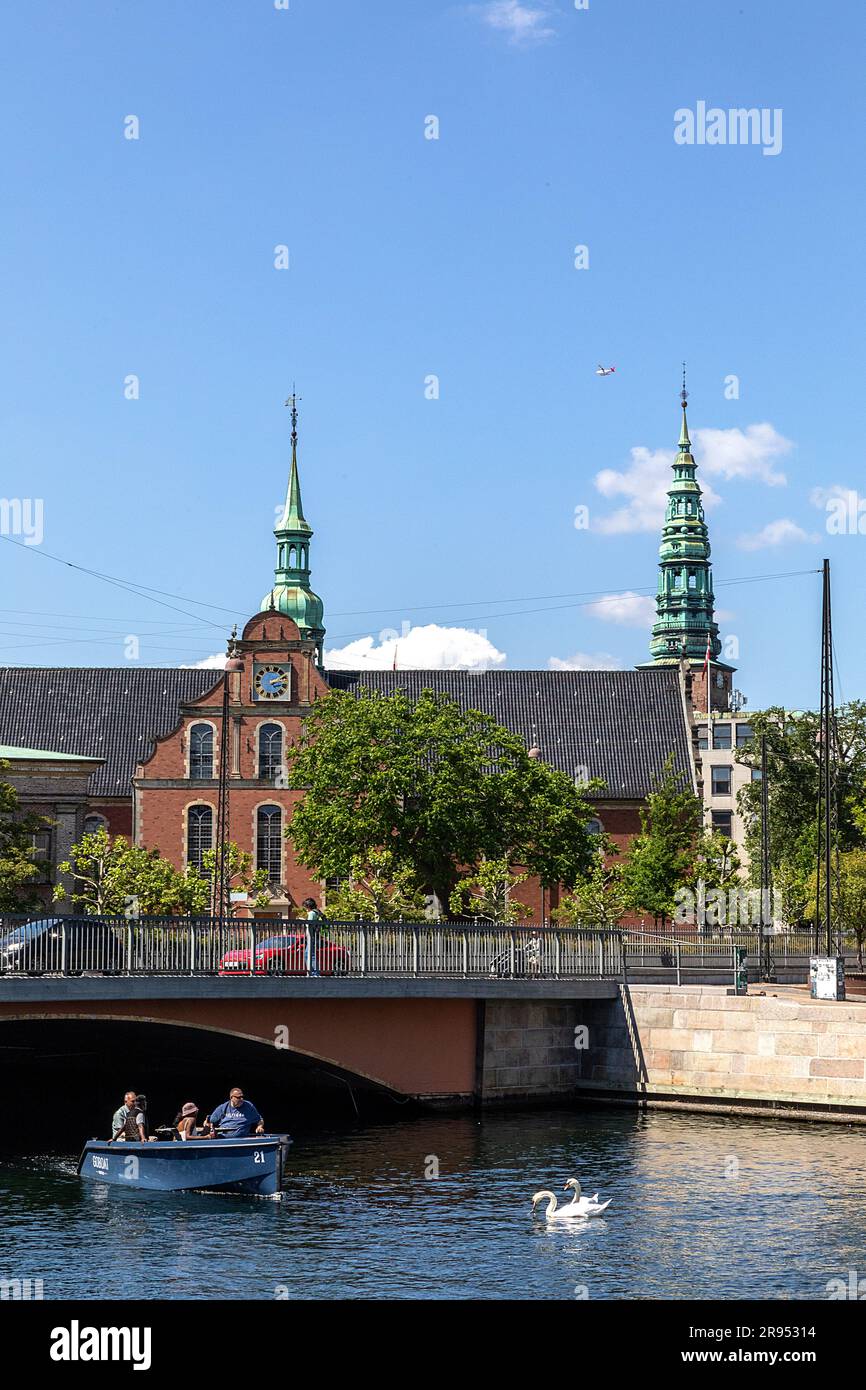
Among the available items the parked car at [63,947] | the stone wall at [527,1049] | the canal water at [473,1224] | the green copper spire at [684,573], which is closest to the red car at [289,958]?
the parked car at [63,947]

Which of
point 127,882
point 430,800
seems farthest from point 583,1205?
point 430,800

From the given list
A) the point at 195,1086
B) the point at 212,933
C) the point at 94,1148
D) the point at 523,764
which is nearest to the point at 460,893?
the point at 523,764

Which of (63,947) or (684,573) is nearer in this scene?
(63,947)

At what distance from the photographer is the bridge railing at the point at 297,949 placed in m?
44.1

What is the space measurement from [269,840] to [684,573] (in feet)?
278

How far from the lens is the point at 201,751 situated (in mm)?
93500

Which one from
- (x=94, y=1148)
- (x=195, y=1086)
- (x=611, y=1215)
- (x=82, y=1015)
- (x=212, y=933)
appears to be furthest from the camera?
(x=195, y=1086)

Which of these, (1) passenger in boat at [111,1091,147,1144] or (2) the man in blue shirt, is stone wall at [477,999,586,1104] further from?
(1) passenger in boat at [111,1091,147,1144]

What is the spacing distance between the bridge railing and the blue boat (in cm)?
494

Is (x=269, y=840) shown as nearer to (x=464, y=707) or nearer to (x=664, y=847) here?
(x=464, y=707)

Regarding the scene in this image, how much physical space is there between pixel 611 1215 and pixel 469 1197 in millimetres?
3437

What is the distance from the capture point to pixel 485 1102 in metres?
53.3

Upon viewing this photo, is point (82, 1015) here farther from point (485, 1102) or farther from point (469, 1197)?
point (485, 1102)

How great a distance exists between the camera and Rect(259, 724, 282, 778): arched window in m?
93.4
